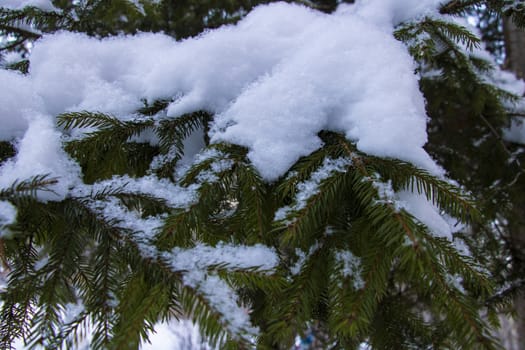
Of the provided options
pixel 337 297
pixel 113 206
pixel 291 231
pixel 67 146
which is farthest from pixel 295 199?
pixel 67 146

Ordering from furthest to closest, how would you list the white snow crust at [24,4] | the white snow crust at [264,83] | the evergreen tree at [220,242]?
the white snow crust at [24,4], the white snow crust at [264,83], the evergreen tree at [220,242]

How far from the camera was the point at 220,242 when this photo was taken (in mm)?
945

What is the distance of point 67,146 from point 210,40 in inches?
25.0

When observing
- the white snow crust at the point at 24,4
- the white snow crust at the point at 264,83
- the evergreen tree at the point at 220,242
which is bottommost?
the evergreen tree at the point at 220,242

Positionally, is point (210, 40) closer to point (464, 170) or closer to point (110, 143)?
point (110, 143)

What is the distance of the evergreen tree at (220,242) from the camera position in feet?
2.60

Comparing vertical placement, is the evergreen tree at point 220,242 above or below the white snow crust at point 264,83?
below

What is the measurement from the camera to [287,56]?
1277 millimetres

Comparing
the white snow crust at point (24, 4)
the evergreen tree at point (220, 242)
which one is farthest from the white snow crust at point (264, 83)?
the white snow crust at point (24, 4)

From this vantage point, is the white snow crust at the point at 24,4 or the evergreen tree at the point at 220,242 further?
the white snow crust at the point at 24,4

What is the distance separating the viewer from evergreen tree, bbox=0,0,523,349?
2.60 feet

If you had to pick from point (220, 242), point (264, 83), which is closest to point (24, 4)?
point (264, 83)

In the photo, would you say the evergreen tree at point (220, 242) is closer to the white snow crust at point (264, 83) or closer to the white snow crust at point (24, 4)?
the white snow crust at point (264, 83)

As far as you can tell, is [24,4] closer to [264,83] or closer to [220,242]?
[264,83]
